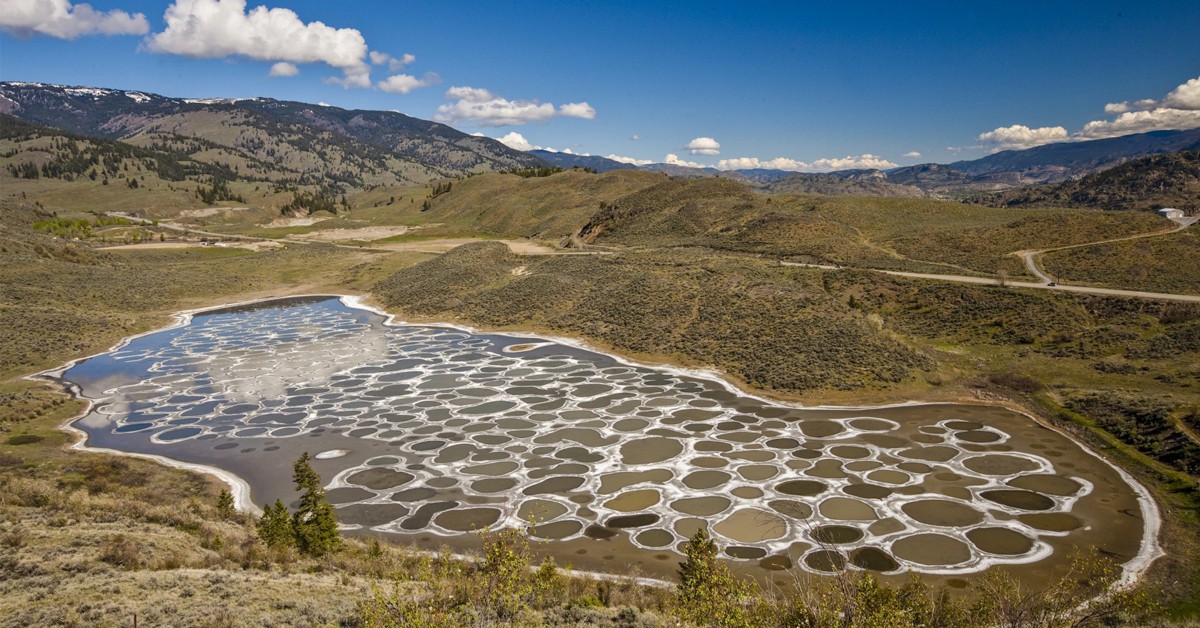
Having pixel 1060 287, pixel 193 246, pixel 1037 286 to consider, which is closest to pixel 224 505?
pixel 1037 286

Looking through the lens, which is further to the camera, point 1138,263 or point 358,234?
point 358,234

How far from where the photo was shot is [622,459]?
3688 cm

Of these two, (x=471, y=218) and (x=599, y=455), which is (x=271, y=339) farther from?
(x=471, y=218)

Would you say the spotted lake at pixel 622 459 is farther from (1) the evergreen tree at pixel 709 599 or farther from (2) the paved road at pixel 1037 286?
(2) the paved road at pixel 1037 286

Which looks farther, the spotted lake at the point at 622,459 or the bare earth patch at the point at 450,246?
the bare earth patch at the point at 450,246

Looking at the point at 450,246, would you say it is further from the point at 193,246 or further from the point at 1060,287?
A: the point at 1060,287

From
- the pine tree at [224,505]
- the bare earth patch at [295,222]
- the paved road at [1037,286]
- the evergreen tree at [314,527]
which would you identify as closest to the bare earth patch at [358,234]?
the bare earth patch at [295,222]

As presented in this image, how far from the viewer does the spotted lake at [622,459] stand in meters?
27.6

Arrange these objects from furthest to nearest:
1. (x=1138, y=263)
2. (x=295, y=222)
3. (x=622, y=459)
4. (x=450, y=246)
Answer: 1. (x=295, y=222)
2. (x=450, y=246)
3. (x=1138, y=263)
4. (x=622, y=459)

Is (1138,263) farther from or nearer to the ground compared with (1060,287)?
farther from the ground

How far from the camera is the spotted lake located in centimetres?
2758

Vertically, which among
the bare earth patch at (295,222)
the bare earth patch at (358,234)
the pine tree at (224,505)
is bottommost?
the pine tree at (224,505)

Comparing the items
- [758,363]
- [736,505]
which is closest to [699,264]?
[758,363]

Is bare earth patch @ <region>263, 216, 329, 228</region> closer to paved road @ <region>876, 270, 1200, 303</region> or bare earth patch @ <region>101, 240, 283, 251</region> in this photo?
bare earth patch @ <region>101, 240, 283, 251</region>
